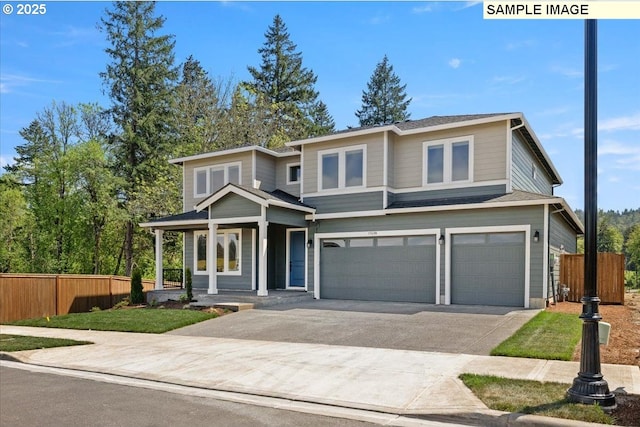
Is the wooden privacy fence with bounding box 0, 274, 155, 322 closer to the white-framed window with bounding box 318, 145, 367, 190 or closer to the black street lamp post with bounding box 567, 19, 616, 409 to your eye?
the white-framed window with bounding box 318, 145, 367, 190

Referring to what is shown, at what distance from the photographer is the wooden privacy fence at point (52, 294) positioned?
1677 cm

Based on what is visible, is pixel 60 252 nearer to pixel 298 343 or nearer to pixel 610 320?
pixel 298 343

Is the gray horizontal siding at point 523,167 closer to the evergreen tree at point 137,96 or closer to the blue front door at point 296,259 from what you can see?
the blue front door at point 296,259

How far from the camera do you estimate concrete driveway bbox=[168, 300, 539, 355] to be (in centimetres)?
982

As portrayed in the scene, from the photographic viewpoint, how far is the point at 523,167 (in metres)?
16.9

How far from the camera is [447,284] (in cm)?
1509

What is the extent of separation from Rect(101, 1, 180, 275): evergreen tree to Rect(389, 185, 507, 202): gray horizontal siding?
69.9 ft

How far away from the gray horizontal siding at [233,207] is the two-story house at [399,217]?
0.04 metres

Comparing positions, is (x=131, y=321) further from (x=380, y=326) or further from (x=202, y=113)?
(x=202, y=113)

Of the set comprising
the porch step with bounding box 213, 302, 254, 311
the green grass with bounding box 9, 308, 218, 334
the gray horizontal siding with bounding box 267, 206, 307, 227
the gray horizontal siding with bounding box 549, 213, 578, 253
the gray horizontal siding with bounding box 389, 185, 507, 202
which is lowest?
the green grass with bounding box 9, 308, 218, 334

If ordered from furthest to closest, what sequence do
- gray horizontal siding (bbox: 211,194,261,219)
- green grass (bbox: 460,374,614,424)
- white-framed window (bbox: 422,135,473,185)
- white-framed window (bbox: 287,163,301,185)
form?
white-framed window (bbox: 287,163,301,185) → gray horizontal siding (bbox: 211,194,261,219) → white-framed window (bbox: 422,135,473,185) → green grass (bbox: 460,374,614,424)

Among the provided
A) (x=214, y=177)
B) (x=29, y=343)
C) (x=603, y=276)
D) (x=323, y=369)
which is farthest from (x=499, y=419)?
(x=214, y=177)

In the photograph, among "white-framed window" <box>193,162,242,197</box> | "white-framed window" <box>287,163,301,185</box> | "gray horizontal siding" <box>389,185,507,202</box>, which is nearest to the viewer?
"gray horizontal siding" <box>389,185,507,202</box>

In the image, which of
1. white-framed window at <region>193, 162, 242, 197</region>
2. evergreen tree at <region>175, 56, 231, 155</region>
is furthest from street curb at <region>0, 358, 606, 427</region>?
evergreen tree at <region>175, 56, 231, 155</region>
